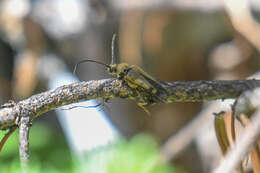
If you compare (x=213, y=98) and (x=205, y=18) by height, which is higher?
(x=205, y=18)

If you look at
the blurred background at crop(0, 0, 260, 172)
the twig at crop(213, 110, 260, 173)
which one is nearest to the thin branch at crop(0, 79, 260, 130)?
the twig at crop(213, 110, 260, 173)

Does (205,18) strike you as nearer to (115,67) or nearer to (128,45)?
(128,45)

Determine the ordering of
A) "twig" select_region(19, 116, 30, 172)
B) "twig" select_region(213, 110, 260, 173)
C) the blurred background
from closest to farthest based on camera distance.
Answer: "twig" select_region(213, 110, 260, 173) < "twig" select_region(19, 116, 30, 172) < the blurred background

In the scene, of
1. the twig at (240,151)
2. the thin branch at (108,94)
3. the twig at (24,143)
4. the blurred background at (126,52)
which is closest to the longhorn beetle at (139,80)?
the thin branch at (108,94)

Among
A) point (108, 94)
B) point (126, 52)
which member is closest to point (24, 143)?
point (108, 94)

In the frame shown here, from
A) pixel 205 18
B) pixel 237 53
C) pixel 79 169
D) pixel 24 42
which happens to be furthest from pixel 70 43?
pixel 79 169

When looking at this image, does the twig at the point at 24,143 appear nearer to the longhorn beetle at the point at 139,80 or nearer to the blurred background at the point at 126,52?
the longhorn beetle at the point at 139,80

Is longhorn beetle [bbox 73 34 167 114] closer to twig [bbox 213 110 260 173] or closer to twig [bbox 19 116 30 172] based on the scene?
twig [bbox 19 116 30 172]
